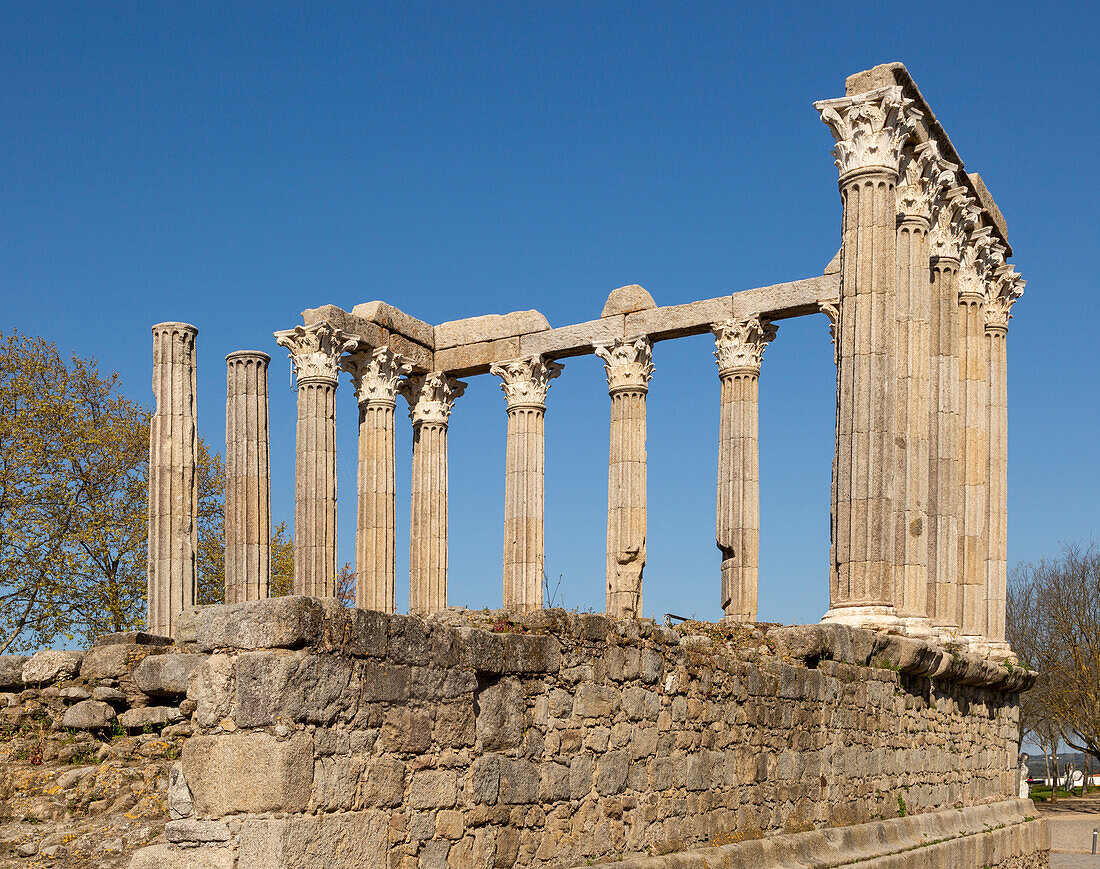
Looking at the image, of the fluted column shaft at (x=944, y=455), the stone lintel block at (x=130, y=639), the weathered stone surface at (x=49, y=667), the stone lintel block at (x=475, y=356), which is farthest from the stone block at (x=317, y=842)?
the stone lintel block at (x=475, y=356)

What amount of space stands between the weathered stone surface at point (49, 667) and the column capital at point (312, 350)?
1220 centimetres

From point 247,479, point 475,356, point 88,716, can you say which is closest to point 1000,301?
point 475,356

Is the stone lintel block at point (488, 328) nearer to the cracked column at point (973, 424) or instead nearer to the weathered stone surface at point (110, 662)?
the cracked column at point (973, 424)

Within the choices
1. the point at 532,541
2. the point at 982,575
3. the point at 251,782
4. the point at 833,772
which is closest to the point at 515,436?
the point at 532,541

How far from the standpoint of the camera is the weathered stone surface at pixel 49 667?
10.3 metres

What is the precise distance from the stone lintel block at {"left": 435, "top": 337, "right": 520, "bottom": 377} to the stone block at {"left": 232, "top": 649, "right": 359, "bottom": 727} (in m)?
19.0

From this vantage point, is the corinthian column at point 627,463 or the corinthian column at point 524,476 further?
the corinthian column at point 524,476

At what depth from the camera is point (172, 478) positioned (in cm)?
2092

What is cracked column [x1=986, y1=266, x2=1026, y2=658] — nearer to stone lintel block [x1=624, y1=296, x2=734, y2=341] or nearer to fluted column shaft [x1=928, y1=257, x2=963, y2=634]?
fluted column shaft [x1=928, y1=257, x2=963, y2=634]

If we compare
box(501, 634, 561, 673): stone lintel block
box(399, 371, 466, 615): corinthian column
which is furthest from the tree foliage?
box(501, 634, 561, 673): stone lintel block

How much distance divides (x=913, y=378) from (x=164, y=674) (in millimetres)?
10247

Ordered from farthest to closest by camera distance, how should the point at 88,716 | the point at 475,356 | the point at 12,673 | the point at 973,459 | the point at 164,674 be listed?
1. the point at 475,356
2. the point at 973,459
3. the point at 12,673
4. the point at 88,716
5. the point at 164,674

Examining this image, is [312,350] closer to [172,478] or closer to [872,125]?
[172,478]

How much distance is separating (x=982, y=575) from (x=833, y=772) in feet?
29.3
